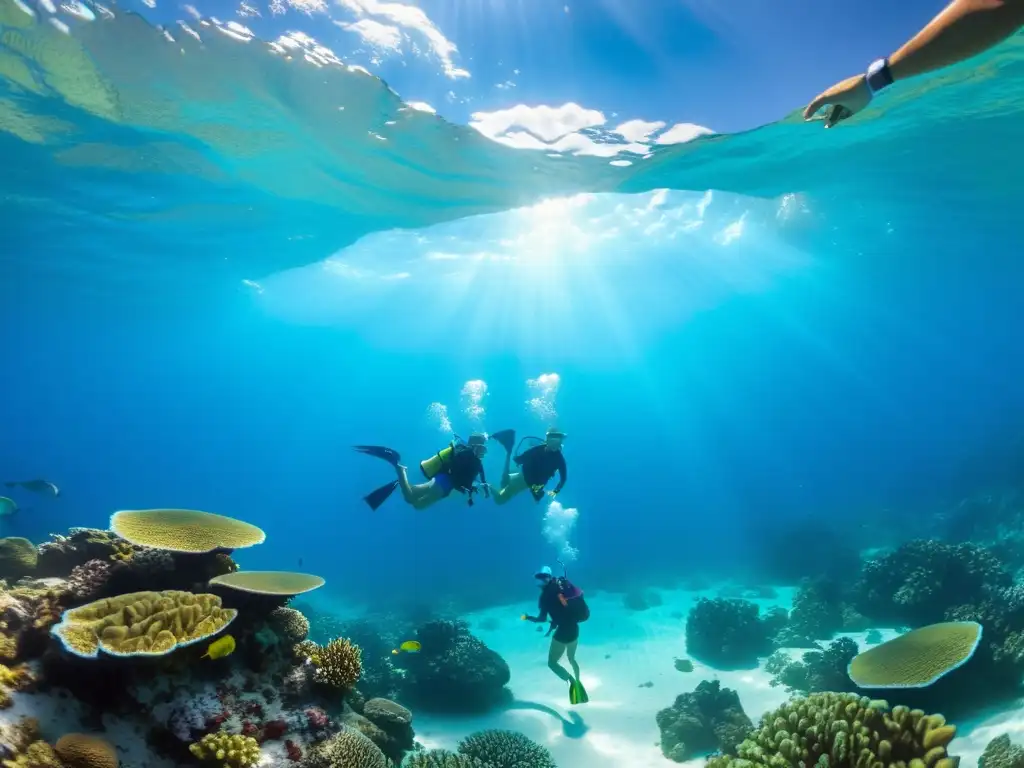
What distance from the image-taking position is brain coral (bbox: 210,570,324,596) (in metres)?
5.37

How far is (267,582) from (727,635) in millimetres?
11747

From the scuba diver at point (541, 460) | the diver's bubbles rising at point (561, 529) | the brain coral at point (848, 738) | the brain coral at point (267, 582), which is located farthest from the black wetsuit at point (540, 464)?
the diver's bubbles rising at point (561, 529)

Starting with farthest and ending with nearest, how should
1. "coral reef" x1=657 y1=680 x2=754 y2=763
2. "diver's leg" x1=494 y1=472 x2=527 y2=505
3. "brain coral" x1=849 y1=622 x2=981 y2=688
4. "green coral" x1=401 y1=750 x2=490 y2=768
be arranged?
"diver's leg" x1=494 y1=472 x2=527 y2=505 → "coral reef" x1=657 y1=680 x2=754 y2=763 → "green coral" x1=401 y1=750 x2=490 y2=768 → "brain coral" x1=849 y1=622 x2=981 y2=688

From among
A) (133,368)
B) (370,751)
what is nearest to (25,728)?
(370,751)

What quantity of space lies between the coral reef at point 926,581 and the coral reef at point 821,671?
2746 mm

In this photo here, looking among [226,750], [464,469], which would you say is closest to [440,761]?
[226,750]

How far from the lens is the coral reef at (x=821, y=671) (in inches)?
360

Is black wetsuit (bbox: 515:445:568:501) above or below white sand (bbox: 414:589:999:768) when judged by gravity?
above

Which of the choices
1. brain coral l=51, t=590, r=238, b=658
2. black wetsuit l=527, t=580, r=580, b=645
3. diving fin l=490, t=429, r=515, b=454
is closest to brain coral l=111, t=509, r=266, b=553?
brain coral l=51, t=590, r=238, b=658

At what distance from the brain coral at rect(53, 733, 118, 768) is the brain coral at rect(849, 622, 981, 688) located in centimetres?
707

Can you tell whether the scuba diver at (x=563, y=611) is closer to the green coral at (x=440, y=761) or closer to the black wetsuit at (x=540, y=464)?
the black wetsuit at (x=540, y=464)

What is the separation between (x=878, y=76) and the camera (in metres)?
2.85

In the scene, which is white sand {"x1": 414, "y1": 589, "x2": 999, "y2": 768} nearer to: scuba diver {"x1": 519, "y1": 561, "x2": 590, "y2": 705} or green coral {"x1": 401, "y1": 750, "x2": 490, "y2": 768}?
scuba diver {"x1": 519, "y1": 561, "x2": 590, "y2": 705}

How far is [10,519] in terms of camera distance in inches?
602
